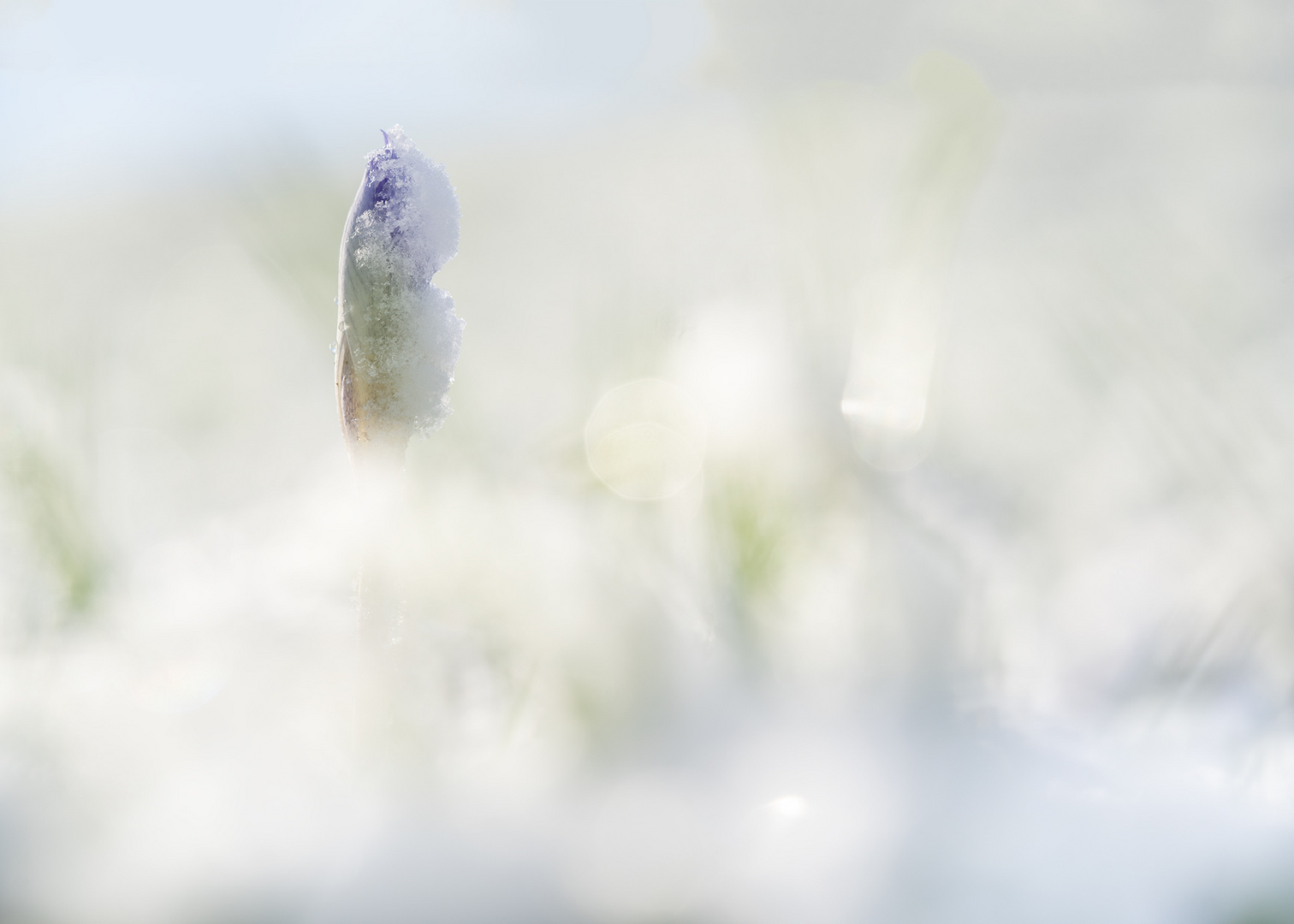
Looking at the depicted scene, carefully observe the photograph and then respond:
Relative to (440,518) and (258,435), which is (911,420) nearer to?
(440,518)

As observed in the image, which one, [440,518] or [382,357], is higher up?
[440,518]

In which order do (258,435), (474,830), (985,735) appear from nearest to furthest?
(474,830)
(985,735)
(258,435)

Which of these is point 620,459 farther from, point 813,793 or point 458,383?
point 813,793

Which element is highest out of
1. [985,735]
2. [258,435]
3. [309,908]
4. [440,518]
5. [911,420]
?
[258,435]

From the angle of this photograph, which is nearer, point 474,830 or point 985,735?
point 474,830

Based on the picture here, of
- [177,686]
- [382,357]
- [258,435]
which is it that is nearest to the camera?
[382,357]

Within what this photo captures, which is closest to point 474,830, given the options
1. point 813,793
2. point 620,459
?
point 813,793
